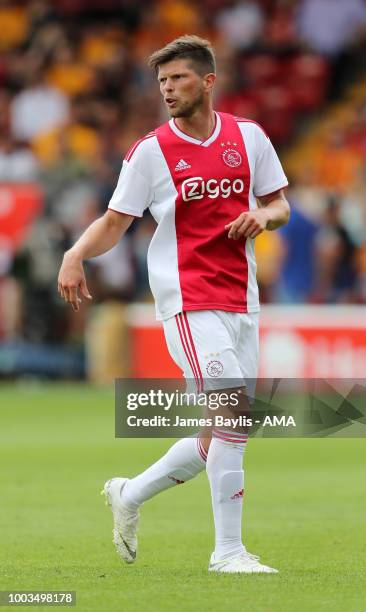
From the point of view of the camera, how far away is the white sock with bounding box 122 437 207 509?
708cm

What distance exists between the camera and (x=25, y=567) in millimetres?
6973

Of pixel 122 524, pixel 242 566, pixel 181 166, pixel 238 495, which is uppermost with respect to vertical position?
pixel 181 166

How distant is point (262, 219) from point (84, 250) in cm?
82

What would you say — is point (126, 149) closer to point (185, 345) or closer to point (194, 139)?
point (194, 139)

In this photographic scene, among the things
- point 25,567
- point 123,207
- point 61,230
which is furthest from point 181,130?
point 61,230

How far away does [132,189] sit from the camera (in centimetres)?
700

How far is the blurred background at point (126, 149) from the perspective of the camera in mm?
17641

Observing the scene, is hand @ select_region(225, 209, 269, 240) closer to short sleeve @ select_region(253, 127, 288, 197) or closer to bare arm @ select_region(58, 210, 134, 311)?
short sleeve @ select_region(253, 127, 288, 197)

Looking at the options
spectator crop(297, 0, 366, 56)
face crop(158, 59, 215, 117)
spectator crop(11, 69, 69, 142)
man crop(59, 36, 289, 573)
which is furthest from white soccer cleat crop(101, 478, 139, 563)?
spectator crop(297, 0, 366, 56)

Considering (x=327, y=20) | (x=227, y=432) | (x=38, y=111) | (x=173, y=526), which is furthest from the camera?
(x=327, y=20)

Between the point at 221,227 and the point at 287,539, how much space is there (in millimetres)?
1941

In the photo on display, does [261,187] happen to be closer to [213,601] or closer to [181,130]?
[181,130]

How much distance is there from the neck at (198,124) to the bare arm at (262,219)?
44cm

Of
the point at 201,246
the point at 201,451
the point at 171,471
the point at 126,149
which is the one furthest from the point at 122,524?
the point at 126,149
